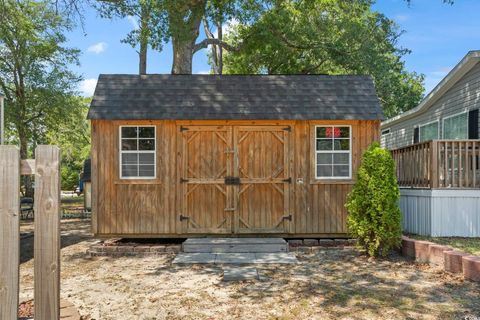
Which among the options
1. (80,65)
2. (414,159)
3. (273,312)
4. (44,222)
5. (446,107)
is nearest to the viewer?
(44,222)

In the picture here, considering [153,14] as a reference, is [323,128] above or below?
below

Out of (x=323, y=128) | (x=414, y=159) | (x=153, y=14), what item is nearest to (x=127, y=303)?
(x=323, y=128)

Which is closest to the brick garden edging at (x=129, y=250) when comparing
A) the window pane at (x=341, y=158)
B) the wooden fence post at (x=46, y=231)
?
the window pane at (x=341, y=158)

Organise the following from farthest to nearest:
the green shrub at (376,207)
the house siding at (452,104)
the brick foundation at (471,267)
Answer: the house siding at (452,104), the green shrub at (376,207), the brick foundation at (471,267)

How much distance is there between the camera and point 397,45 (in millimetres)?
24031

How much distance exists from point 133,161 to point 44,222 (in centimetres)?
607

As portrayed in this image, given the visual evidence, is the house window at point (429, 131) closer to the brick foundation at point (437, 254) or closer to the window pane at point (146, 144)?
the brick foundation at point (437, 254)

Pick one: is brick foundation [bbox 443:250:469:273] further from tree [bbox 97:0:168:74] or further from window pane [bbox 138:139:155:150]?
tree [bbox 97:0:168:74]

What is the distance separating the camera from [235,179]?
27.7ft

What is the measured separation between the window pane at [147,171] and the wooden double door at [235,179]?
24.4 inches

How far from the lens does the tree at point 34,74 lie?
19.1 m

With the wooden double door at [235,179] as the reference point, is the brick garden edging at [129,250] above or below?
below

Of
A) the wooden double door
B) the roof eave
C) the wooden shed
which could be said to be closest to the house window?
the roof eave

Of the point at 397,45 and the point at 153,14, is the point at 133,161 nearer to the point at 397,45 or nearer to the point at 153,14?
the point at 153,14
